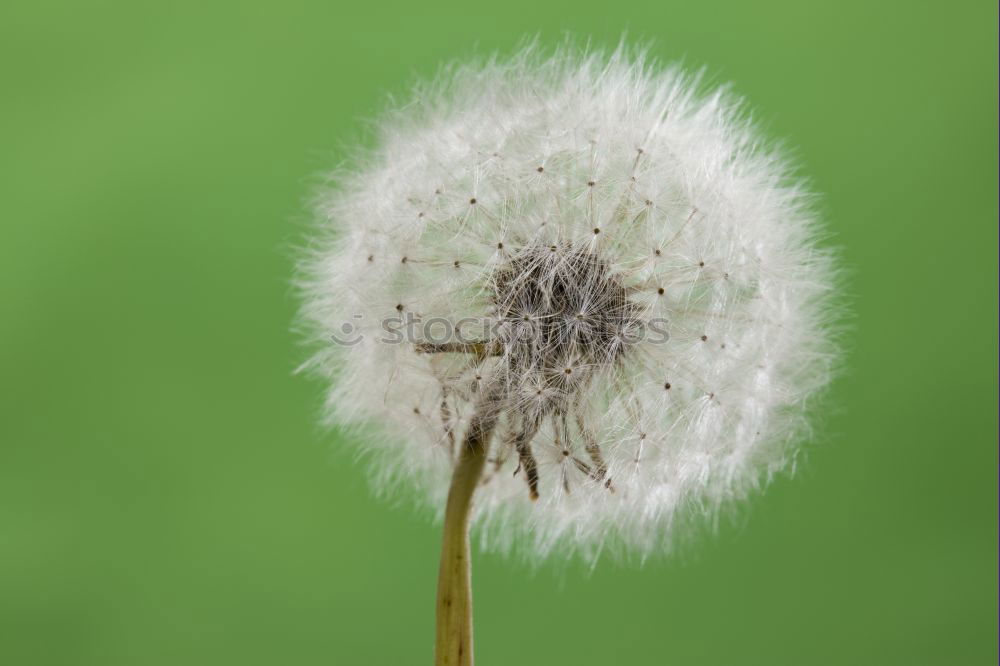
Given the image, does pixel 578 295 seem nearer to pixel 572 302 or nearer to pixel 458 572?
pixel 572 302

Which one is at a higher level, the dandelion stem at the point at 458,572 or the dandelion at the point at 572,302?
the dandelion at the point at 572,302

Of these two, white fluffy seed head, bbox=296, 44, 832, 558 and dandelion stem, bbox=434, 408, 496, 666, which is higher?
white fluffy seed head, bbox=296, 44, 832, 558

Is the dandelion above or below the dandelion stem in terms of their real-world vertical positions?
above

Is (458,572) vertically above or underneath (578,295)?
underneath

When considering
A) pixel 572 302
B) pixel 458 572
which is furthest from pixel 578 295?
pixel 458 572
